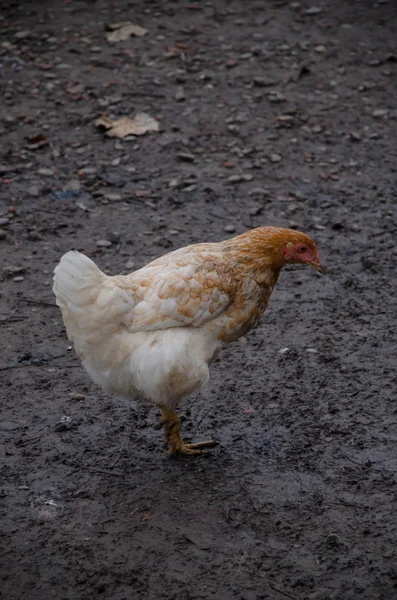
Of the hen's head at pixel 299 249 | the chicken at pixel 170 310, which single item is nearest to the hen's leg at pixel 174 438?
the chicken at pixel 170 310

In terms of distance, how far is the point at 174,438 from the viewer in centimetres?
380

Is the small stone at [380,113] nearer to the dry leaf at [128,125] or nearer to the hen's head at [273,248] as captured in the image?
the dry leaf at [128,125]

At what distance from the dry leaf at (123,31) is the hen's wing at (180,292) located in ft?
16.9

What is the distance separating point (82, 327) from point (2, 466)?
91 centimetres

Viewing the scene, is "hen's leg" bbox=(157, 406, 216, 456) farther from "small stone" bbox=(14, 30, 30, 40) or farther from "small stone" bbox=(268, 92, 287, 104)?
"small stone" bbox=(14, 30, 30, 40)

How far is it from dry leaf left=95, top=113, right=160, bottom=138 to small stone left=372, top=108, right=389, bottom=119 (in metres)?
2.14

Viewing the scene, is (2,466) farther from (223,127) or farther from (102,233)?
(223,127)

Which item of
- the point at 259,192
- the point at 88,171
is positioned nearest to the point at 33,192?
the point at 88,171

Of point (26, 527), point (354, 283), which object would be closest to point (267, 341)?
point (354, 283)

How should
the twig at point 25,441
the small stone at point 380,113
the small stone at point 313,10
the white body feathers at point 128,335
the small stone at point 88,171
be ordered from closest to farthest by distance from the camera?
the white body feathers at point 128,335
the twig at point 25,441
the small stone at point 88,171
the small stone at point 380,113
the small stone at point 313,10

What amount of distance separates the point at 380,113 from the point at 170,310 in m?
4.51

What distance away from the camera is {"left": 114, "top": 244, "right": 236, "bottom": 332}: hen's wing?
3.48m

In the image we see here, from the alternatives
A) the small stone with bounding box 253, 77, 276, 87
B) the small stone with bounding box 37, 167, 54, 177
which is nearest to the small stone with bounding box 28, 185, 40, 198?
the small stone with bounding box 37, 167, 54, 177

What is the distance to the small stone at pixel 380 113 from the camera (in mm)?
7094
